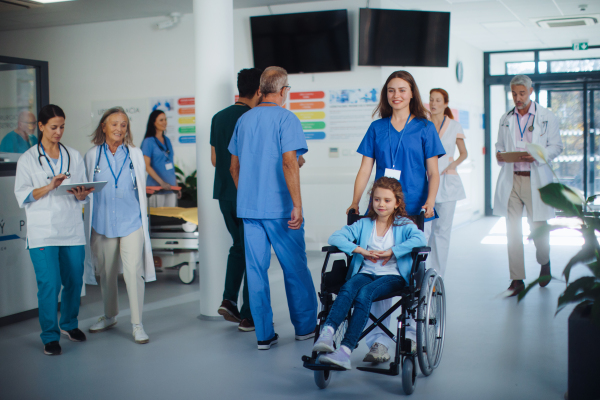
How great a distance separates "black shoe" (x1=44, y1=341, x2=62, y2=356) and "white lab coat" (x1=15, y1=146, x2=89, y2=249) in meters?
0.58

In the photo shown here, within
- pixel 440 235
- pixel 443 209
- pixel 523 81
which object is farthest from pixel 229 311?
pixel 523 81

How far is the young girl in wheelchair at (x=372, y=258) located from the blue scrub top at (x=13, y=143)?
2.72m

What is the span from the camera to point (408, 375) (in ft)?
8.23

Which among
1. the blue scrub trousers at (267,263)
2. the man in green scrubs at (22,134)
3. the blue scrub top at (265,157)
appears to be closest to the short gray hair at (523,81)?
the blue scrub top at (265,157)

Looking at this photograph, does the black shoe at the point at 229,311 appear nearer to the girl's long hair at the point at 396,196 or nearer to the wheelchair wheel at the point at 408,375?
the girl's long hair at the point at 396,196

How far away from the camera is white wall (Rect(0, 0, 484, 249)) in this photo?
6883 mm

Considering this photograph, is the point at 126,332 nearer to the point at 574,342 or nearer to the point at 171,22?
the point at 574,342

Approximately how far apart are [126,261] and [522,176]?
3071mm

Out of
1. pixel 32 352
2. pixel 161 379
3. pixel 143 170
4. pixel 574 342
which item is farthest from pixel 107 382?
pixel 574 342

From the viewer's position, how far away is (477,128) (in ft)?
33.7

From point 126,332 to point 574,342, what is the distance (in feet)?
8.75

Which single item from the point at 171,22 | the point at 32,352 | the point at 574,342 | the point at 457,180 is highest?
the point at 171,22

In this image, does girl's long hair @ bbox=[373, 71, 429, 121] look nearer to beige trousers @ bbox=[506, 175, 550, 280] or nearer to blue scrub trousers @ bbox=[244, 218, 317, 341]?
blue scrub trousers @ bbox=[244, 218, 317, 341]

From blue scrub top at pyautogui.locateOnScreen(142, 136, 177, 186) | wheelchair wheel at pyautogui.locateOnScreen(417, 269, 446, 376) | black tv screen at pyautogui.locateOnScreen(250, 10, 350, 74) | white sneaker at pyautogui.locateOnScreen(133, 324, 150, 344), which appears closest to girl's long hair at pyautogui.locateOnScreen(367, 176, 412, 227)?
wheelchair wheel at pyautogui.locateOnScreen(417, 269, 446, 376)
